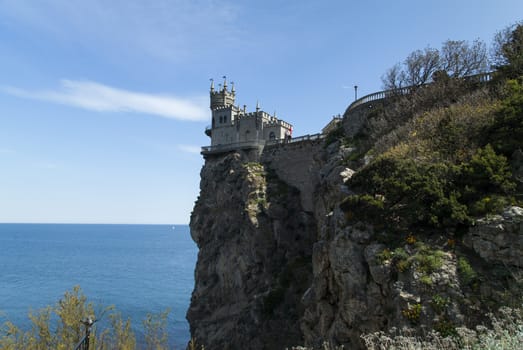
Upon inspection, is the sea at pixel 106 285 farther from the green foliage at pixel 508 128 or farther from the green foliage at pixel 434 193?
the green foliage at pixel 508 128

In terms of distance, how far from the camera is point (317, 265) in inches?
799

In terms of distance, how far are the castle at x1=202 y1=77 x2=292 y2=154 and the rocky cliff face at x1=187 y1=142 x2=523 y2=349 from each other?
2.61 meters

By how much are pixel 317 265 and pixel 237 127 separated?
120 feet

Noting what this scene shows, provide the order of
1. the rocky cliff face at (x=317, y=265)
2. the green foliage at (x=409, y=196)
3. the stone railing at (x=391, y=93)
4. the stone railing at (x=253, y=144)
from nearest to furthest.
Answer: the rocky cliff face at (x=317, y=265), the green foliage at (x=409, y=196), the stone railing at (x=391, y=93), the stone railing at (x=253, y=144)

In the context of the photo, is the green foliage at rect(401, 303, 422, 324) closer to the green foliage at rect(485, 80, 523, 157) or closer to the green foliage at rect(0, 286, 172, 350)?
the green foliage at rect(0, 286, 172, 350)

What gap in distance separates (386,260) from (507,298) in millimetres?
4268

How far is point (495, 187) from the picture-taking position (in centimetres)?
1602

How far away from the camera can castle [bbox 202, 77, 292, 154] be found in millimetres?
52125

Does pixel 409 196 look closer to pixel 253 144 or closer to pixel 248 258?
pixel 248 258

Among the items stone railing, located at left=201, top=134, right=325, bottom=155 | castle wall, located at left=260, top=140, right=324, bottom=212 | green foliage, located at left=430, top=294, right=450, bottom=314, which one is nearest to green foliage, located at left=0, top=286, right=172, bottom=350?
green foliage, located at left=430, top=294, right=450, bottom=314

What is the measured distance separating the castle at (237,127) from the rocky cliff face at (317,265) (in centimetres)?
261

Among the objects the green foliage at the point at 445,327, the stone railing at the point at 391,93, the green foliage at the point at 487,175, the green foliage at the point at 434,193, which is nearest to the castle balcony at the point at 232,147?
the stone railing at the point at 391,93

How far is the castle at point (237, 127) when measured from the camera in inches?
2052

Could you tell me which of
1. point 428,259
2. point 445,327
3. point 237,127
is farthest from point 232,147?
point 445,327
